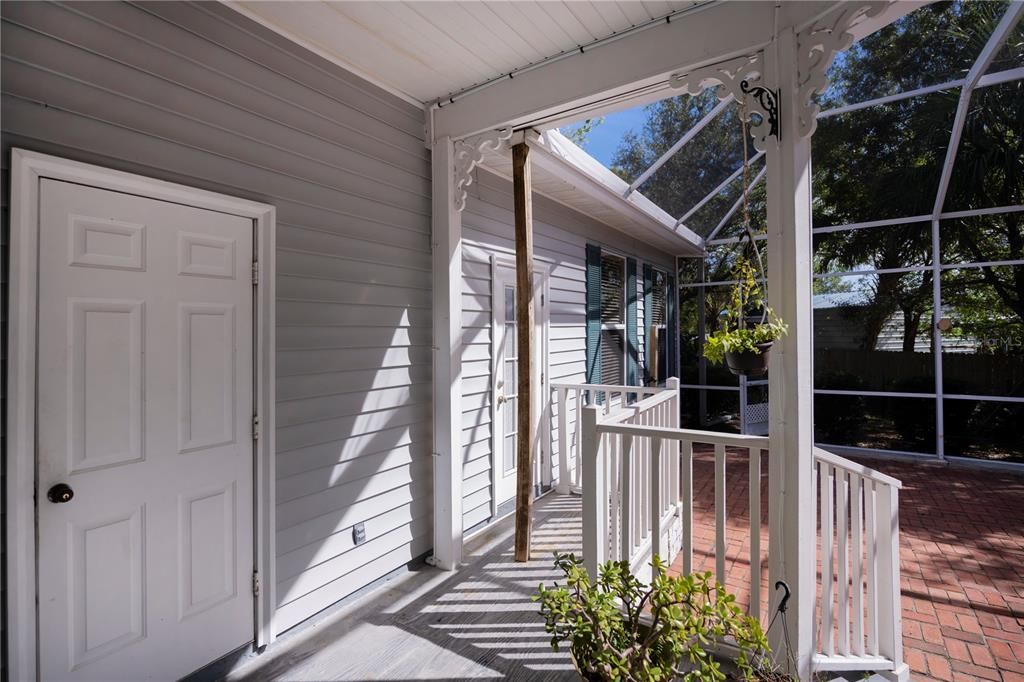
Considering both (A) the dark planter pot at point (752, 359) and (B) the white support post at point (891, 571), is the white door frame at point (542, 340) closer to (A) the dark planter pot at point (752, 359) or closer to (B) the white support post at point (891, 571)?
(A) the dark planter pot at point (752, 359)

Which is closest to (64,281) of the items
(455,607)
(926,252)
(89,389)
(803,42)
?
(89,389)

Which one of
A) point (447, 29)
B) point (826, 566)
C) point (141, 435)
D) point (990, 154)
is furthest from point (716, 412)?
point (141, 435)

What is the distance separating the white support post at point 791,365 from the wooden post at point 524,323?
4.94 ft

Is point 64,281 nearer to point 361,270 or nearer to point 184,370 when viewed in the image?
point 184,370

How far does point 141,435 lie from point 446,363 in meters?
1.66

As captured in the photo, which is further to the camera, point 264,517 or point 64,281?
point 264,517

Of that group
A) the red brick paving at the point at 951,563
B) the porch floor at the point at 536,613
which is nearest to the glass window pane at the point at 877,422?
the red brick paving at the point at 951,563

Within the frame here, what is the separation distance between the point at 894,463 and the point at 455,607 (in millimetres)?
5914

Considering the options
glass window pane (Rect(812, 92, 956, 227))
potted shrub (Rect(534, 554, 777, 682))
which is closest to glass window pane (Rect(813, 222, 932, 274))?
glass window pane (Rect(812, 92, 956, 227))

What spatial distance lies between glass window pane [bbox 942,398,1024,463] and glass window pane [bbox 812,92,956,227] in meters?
2.44

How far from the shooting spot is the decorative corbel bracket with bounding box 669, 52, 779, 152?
2.13m

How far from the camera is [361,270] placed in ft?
Result: 9.47

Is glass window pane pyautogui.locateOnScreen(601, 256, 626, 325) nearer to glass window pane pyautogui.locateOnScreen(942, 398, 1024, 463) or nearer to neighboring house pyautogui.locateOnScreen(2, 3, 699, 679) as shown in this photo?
neighboring house pyautogui.locateOnScreen(2, 3, 699, 679)

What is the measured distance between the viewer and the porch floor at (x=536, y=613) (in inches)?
90.0
